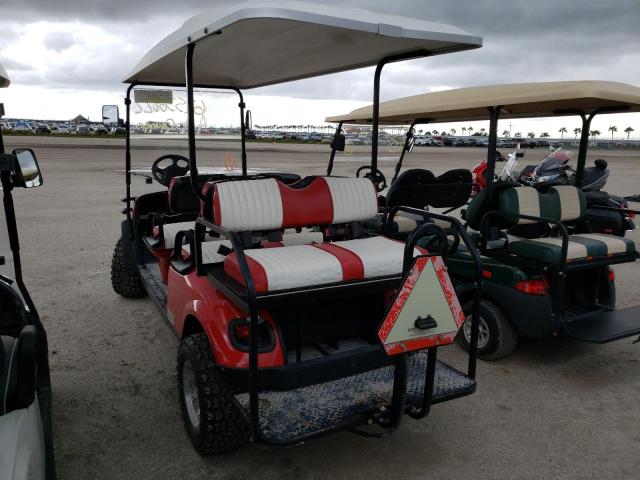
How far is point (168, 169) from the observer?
4570 mm

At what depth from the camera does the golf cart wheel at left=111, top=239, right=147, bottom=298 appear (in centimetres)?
459

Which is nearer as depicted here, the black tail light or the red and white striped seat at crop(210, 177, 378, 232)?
the black tail light

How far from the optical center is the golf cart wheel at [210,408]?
229 cm

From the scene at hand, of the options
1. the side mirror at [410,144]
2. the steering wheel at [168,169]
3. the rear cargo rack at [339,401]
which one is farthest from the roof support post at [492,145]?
the steering wheel at [168,169]

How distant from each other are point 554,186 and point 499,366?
1.60 metres

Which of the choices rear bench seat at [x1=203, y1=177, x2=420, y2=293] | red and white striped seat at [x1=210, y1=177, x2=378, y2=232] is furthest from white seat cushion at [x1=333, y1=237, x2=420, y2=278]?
red and white striped seat at [x1=210, y1=177, x2=378, y2=232]

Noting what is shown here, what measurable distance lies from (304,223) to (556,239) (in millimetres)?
1996

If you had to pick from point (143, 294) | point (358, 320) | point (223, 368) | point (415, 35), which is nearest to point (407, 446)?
point (358, 320)

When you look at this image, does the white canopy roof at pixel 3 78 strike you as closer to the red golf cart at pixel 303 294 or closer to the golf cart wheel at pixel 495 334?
the red golf cart at pixel 303 294

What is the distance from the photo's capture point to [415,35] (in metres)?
2.45

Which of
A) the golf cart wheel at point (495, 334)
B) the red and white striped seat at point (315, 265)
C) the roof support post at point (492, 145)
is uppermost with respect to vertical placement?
the roof support post at point (492, 145)

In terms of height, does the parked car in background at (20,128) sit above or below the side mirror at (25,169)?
above

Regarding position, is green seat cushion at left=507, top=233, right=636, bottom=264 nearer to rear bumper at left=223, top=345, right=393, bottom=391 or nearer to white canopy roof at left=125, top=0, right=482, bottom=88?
white canopy roof at left=125, top=0, right=482, bottom=88

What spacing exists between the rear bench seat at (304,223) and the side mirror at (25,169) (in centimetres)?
81
